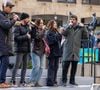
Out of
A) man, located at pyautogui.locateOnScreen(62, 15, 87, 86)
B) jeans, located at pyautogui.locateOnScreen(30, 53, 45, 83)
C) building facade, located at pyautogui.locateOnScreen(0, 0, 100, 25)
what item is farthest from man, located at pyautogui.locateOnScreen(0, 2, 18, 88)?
building facade, located at pyautogui.locateOnScreen(0, 0, 100, 25)

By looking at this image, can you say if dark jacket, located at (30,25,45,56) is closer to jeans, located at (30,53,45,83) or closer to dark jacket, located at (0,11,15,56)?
jeans, located at (30,53,45,83)

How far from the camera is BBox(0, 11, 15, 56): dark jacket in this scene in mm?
10633

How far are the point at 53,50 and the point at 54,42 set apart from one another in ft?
0.68

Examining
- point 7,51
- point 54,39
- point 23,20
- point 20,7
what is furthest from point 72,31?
point 20,7

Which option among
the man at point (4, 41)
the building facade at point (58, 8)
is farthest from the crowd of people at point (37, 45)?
the building facade at point (58, 8)

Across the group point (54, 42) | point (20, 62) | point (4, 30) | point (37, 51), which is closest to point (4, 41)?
point (4, 30)

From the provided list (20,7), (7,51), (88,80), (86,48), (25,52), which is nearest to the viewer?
(7,51)

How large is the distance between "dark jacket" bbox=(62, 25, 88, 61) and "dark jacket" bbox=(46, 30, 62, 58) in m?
0.22

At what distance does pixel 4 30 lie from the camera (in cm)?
1088

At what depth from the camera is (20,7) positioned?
3750 centimetres

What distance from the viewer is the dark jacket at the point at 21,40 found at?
451 inches

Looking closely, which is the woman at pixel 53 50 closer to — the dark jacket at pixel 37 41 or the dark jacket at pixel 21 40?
the dark jacket at pixel 37 41

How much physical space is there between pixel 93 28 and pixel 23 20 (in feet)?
9.66

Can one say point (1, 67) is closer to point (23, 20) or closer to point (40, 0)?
point (23, 20)
